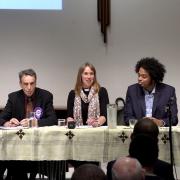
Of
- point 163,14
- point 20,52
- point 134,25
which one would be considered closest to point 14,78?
point 20,52

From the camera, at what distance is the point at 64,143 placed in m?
3.63

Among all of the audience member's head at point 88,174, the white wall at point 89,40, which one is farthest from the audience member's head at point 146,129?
the white wall at point 89,40

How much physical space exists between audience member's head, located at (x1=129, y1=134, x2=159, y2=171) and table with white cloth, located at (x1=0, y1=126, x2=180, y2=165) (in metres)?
1.11

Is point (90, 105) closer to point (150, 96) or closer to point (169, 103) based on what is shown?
point (150, 96)

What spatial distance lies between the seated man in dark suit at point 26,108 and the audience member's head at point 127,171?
6.63ft

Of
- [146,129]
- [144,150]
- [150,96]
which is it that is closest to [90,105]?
[150,96]

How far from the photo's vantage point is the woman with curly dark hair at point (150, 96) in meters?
4.11

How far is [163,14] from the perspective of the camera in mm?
5359

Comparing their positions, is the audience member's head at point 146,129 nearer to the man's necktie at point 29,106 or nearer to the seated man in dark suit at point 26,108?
the seated man in dark suit at point 26,108

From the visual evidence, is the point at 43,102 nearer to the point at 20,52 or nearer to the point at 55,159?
the point at 55,159

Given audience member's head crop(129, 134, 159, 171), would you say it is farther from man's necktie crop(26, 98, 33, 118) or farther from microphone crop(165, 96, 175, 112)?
man's necktie crop(26, 98, 33, 118)

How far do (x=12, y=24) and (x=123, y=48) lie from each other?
1.32 metres

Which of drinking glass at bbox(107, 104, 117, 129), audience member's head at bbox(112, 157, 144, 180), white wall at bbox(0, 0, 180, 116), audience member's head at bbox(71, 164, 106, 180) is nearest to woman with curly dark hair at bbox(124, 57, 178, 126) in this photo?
drinking glass at bbox(107, 104, 117, 129)

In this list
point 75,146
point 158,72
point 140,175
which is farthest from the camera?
point 158,72
